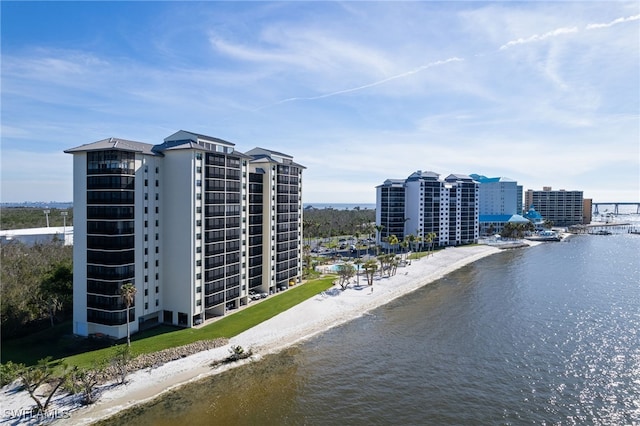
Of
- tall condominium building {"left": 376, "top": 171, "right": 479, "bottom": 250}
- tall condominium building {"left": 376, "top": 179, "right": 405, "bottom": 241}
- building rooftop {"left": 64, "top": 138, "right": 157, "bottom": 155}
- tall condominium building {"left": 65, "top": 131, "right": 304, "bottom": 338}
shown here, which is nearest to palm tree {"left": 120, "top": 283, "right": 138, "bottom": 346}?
tall condominium building {"left": 65, "top": 131, "right": 304, "bottom": 338}

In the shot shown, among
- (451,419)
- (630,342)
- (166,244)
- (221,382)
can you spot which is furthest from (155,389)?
(630,342)

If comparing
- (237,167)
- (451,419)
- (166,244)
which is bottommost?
(451,419)

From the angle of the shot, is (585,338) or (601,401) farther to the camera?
(585,338)

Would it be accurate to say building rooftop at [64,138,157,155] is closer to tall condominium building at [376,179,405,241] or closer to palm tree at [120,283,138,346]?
palm tree at [120,283,138,346]

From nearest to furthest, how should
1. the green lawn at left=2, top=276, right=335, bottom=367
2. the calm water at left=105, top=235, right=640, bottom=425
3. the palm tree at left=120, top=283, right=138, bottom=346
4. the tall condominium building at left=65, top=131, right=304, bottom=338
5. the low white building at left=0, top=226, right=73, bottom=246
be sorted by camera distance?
the calm water at left=105, top=235, right=640, bottom=425
the green lawn at left=2, top=276, right=335, bottom=367
the palm tree at left=120, top=283, right=138, bottom=346
the tall condominium building at left=65, top=131, right=304, bottom=338
the low white building at left=0, top=226, right=73, bottom=246

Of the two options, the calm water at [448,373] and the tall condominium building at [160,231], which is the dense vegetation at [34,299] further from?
the calm water at [448,373]

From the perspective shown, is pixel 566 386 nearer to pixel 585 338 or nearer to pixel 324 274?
pixel 585 338

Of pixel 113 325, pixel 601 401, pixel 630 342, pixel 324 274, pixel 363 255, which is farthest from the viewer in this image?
pixel 363 255

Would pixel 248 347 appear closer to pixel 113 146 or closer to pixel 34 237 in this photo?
pixel 113 146
